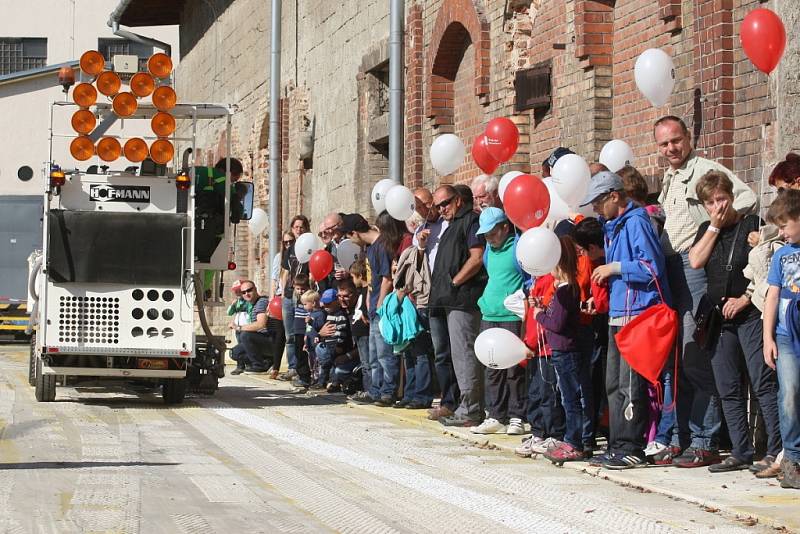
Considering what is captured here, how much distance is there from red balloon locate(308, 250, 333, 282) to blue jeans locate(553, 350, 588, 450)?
19.9 feet

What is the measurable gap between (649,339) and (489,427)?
8.28 ft

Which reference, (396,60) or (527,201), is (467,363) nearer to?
(527,201)

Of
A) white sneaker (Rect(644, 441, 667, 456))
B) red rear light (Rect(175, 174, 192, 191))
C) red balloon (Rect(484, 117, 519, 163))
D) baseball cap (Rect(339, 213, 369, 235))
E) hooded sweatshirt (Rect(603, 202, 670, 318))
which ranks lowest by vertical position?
white sneaker (Rect(644, 441, 667, 456))

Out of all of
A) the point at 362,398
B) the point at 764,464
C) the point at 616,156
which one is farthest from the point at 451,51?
the point at 764,464

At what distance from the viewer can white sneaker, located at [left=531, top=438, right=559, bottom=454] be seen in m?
10.1

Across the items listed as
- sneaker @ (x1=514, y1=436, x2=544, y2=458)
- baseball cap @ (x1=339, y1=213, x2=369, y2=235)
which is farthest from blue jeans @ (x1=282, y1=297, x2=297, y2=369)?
sneaker @ (x1=514, y1=436, x2=544, y2=458)

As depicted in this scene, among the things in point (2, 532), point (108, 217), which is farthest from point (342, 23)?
point (2, 532)

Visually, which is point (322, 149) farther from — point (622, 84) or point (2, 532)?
point (2, 532)

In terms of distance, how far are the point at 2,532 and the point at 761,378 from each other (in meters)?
4.71

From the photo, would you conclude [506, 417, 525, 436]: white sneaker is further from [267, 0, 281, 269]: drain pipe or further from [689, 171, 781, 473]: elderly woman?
[267, 0, 281, 269]: drain pipe

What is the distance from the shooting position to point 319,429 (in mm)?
12188

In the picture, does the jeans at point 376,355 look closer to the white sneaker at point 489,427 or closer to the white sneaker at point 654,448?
the white sneaker at point 489,427

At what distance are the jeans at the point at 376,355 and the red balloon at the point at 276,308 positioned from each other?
394 centimetres

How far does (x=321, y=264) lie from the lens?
52.2 ft
